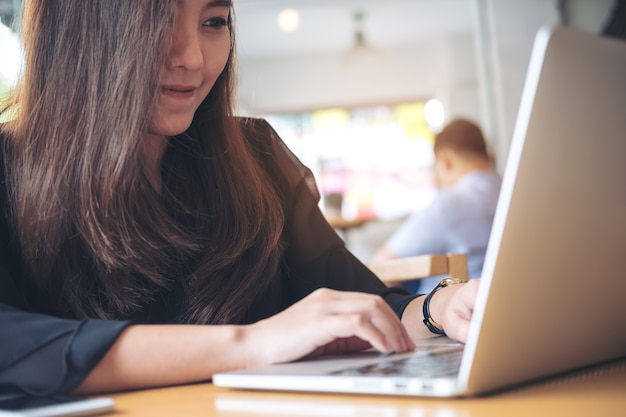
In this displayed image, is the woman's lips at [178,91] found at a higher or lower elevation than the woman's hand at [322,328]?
higher

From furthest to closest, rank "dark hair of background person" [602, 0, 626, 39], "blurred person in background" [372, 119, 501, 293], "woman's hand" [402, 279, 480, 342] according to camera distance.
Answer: "dark hair of background person" [602, 0, 626, 39] → "blurred person in background" [372, 119, 501, 293] → "woman's hand" [402, 279, 480, 342]

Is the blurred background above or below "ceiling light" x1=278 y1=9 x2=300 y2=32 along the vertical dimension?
below

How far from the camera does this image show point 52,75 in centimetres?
108

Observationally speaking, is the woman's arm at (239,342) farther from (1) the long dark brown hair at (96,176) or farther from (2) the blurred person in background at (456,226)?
(2) the blurred person in background at (456,226)

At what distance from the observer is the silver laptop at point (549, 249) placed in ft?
1.77

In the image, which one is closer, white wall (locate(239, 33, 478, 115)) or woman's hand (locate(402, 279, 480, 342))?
woman's hand (locate(402, 279, 480, 342))

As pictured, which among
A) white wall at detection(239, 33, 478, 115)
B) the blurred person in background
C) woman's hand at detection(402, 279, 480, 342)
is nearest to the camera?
woman's hand at detection(402, 279, 480, 342)

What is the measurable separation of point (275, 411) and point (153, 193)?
646 millimetres

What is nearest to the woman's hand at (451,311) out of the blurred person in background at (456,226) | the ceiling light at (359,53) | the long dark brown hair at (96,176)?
the long dark brown hair at (96,176)

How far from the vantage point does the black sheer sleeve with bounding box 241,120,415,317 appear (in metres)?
1.32

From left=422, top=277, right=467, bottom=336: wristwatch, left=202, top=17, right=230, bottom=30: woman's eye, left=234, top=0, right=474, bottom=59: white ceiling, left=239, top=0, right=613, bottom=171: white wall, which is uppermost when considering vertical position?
left=234, top=0, right=474, bottom=59: white ceiling

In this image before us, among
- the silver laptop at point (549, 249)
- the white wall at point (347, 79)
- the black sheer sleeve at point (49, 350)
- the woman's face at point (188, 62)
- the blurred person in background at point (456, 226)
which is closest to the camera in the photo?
the silver laptop at point (549, 249)

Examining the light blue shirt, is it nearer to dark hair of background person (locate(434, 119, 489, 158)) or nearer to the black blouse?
dark hair of background person (locate(434, 119, 489, 158))

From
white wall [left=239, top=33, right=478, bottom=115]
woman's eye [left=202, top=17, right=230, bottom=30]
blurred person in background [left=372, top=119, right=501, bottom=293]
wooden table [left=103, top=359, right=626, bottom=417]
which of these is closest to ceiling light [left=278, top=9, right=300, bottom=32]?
white wall [left=239, top=33, right=478, bottom=115]
